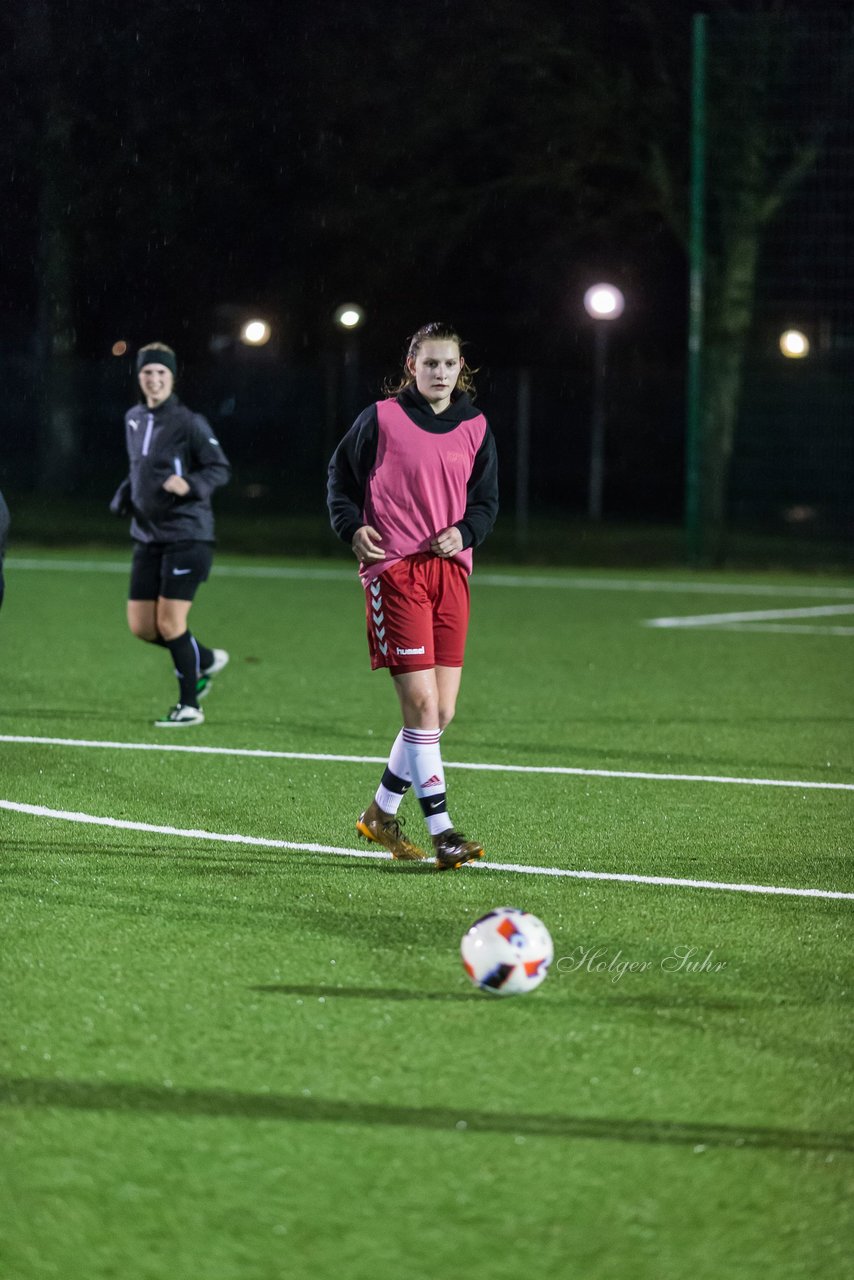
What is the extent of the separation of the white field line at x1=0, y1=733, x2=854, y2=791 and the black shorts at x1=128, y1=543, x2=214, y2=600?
115 centimetres

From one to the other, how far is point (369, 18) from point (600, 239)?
7.13m

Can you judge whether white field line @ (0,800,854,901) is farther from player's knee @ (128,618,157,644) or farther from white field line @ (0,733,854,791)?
player's knee @ (128,618,157,644)

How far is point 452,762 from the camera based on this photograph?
8.86 meters

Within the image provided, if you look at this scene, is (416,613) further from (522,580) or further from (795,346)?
(795,346)

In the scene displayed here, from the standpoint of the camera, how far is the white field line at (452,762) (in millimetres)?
8453

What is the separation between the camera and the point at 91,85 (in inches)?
1079

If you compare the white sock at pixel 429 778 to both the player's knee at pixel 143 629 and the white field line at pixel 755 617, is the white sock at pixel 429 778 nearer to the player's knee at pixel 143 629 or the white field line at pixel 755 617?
the player's knee at pixel 143 629

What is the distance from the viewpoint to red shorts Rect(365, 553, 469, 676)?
6.51 meters

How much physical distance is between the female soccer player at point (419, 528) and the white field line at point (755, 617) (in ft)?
30.9

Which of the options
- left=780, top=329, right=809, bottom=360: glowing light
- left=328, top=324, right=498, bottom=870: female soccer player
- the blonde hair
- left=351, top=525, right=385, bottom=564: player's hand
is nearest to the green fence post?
left=780, top=329, right=809, bottom=360: glowing light

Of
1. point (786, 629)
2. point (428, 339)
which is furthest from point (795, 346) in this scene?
point (428, 339)

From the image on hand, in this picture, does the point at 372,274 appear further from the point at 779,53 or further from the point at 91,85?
the point at 779,53

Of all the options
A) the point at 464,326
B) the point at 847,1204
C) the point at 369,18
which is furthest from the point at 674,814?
the point at 464,326

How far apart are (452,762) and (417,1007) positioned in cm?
407
